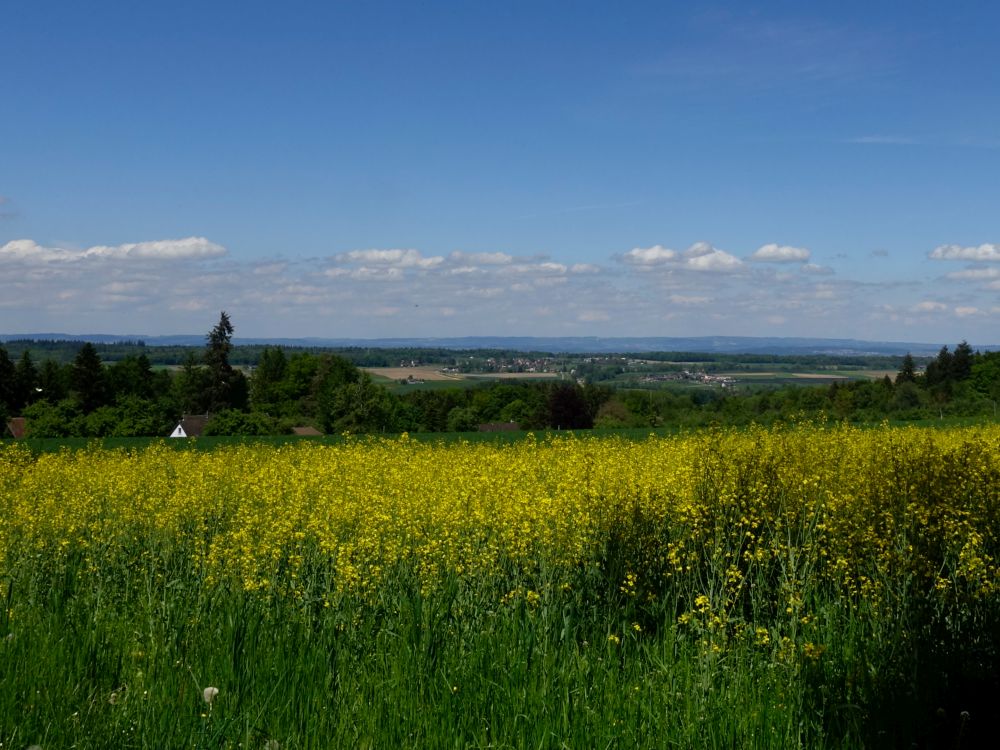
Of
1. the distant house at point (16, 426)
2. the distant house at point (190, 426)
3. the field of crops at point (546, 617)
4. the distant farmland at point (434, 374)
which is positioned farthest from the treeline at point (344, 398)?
the distant farmland at point (434, 374)

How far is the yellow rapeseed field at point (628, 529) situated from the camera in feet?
20.0

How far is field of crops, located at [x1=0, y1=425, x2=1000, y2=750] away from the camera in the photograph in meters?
4.20

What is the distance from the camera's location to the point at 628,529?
6770mm

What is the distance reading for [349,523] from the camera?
828 cm

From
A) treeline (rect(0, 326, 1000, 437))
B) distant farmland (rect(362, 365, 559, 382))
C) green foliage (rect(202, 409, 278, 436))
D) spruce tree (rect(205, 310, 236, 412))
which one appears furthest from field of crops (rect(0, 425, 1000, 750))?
distant farmland (rect(362, 365, 559, 382))

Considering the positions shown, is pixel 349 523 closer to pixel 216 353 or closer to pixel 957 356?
pixel 957 356

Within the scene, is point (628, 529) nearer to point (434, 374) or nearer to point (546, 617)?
point (546, 617)

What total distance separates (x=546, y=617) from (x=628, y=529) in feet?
4.68

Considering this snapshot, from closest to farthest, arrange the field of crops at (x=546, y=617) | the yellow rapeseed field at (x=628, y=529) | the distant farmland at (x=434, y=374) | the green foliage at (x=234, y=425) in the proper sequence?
the field of crops at (x=546, y=617)
the yellow rapeseed field at (x=628, y=529)
the green foliage at (x=234, y=425)
the distant farmland at (x=434, y=374)

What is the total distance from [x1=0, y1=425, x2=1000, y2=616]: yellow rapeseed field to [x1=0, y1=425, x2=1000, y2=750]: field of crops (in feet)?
0.11

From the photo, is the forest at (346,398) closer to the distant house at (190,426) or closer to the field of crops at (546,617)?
the distant house at (190,426)

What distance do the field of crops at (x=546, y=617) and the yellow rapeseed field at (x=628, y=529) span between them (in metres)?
0.03

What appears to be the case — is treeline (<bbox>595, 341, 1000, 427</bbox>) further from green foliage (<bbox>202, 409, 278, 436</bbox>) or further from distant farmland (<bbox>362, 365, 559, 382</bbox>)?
distant farmland (<bbox>362, 365, 559, 382</bbox>)

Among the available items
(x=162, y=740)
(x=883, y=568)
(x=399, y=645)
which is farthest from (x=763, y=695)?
(x=162, y=740)
